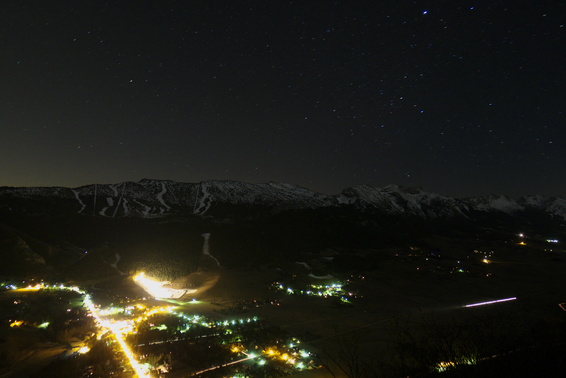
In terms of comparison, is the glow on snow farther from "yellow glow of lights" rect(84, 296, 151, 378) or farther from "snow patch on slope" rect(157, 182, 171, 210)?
"snow patch on slope" rect(157, 182, 171, 210)

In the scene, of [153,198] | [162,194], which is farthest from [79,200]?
[162,194]

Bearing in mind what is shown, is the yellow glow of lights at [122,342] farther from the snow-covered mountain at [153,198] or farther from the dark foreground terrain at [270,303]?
the snow-covered mountain at [153,198]

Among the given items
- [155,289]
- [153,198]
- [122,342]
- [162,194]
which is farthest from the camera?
[162,194]

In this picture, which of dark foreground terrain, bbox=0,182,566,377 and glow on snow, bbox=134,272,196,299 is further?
glow on snow, bbox=134,272,196,299

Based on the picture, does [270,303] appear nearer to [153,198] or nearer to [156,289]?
[156,289]

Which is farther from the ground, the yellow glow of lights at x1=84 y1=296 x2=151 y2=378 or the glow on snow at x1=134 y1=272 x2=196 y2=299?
the yellow glow of lights at x1=84 y1=296 x2=151 y2=378

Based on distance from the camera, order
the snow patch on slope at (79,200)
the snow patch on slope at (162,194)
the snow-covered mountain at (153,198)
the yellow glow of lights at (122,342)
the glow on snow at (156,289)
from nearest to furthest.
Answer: the yellow glow of lights at (122,342)
the glow on snow at (156,289)
the snow patch on slope at (79,200)
the snow-covered mountain at (153,198)
the snow patch on slope at (162,194)

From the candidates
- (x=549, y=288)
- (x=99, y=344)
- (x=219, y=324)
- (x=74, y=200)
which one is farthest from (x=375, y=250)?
(x=74, y=200)

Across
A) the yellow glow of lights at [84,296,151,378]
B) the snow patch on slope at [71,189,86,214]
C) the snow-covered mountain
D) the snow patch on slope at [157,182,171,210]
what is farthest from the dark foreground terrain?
the snow patch on slope at [157,182,171,210]

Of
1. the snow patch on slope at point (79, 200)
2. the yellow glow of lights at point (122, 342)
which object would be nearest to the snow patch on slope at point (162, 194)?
the snow patch on slope at point (79, 200)

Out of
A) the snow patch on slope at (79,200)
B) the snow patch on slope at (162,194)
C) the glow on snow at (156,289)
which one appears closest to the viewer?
the glow on snow at (156,289)

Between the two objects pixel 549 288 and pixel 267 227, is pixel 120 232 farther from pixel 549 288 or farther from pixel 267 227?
pixel 549 288
